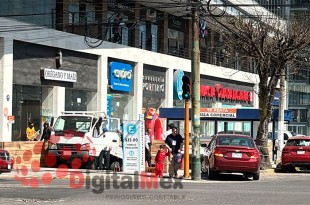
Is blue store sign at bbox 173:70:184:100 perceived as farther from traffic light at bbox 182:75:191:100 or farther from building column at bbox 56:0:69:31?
traffic light at bbox 182:75:191:100

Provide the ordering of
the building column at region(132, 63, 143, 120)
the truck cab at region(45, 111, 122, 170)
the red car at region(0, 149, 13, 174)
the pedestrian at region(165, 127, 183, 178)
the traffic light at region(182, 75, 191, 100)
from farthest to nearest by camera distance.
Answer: the building column at region(132, 63, 143, 120) < the truck cab at region(45, 111, 122, 170) < the traffic light at region(182, 75, 191, 100) < the pedestrian at region(165, 127, 183, 178) < the red car at region(0, 149, 13, 174)

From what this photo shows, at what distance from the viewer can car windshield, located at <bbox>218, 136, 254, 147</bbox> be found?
24369mm

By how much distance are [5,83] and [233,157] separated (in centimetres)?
1543

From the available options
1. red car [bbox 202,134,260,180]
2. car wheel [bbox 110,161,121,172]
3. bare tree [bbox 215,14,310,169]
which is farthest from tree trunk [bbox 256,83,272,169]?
car wheel [bbox 110,161,121,172]

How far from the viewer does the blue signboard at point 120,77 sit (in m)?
44.4

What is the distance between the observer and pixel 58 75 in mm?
38812

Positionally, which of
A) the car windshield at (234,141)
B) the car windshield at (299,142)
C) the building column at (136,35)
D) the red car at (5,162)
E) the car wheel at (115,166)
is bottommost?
the car wheel at (115,166)

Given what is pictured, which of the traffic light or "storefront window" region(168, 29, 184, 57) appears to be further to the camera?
"storefront window" region(168, 29, 184, 57)

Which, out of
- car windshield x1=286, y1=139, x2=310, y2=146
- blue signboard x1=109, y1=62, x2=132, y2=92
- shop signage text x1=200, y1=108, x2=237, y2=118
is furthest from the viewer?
blue signboard x1=109, y1=62, x2=132, y2=92

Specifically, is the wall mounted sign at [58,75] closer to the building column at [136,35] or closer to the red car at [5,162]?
the building column at [136,35]

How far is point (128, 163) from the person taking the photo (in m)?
25.4

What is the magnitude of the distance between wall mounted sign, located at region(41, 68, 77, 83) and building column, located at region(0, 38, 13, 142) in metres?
2.81

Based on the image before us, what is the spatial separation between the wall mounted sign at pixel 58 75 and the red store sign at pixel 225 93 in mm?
17307

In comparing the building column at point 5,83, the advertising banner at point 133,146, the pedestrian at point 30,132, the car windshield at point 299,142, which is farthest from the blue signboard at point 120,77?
the advertising banner at point 133,146
